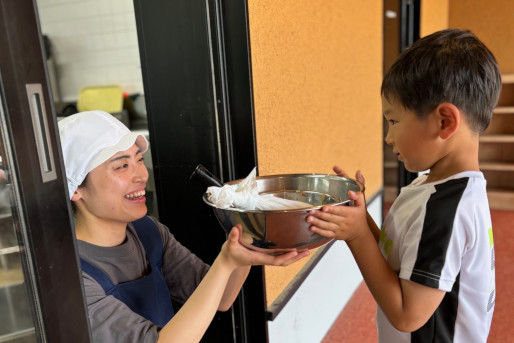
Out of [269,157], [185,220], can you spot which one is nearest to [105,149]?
[185,220]

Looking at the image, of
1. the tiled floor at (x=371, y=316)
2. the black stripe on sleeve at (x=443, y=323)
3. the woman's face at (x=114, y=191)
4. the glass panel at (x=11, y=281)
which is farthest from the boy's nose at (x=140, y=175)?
the tiled floor at (x=371, y=316)

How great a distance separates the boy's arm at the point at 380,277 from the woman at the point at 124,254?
0.34 ft

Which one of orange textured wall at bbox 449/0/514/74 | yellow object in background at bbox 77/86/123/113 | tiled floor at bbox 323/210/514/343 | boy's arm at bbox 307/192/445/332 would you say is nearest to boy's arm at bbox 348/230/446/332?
boy's arm at bbox 307/192/445/332

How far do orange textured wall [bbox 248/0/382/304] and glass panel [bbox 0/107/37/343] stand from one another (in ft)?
2.74

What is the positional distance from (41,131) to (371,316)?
1.91m

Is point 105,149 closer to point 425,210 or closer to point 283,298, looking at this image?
point 425,210

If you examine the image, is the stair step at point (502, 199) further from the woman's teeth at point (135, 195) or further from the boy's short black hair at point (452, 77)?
the woman's teeth at point (135, 195)

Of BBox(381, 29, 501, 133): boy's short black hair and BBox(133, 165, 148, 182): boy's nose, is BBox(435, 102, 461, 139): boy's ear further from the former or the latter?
BBox(133, 165, 148, 182): boy's nose

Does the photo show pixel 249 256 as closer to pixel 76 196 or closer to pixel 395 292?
pixel 395 292

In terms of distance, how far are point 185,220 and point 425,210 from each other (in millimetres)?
810

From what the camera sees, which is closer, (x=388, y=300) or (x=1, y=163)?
(x=1, y=163)

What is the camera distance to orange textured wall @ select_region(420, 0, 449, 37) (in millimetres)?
3333

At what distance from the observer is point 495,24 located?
4.05 m

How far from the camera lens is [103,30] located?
305cm
